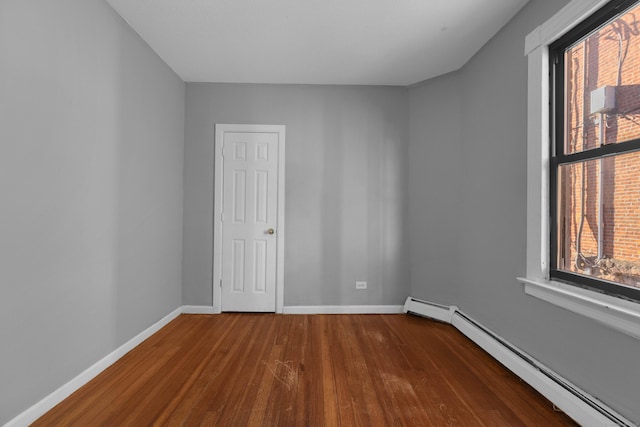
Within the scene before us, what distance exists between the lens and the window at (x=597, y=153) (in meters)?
1.66

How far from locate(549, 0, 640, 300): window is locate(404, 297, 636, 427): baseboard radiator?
1.97 ft

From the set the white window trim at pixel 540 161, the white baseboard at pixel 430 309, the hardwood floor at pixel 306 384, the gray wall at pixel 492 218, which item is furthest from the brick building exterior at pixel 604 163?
the white baseboard at pixel 430 309

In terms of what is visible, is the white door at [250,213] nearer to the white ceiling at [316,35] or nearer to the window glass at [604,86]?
the white ceiling at [316,35]

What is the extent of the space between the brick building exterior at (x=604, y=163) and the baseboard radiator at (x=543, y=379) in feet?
2.23

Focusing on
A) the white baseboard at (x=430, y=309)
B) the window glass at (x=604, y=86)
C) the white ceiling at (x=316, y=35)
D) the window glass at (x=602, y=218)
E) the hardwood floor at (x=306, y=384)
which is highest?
the white ceiling at (x=316, y=35)

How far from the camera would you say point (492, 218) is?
9.21 feet

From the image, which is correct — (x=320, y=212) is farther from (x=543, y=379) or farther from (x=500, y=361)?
(x=543, y=379)

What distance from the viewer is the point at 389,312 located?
378 cm

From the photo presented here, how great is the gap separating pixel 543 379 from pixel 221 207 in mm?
3359

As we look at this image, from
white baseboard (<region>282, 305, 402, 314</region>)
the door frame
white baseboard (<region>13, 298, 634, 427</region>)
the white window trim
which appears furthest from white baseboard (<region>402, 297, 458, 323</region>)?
the door frame

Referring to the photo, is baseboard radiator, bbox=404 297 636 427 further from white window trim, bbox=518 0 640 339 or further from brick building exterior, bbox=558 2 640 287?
brick building exterior, bbox=558 2 640 287

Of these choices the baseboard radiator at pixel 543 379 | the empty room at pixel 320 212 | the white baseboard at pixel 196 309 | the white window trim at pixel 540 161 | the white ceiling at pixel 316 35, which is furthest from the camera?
the white baseboard at pixel 196 309

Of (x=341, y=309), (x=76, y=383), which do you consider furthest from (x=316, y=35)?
(x=76, y=383)

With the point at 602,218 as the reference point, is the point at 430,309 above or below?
below
